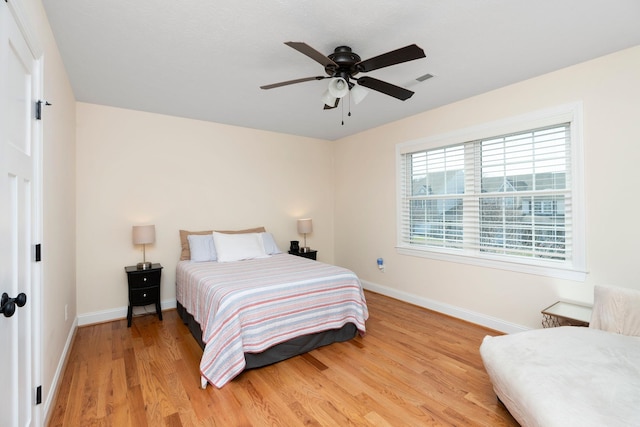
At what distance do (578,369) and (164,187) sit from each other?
4.41 metres

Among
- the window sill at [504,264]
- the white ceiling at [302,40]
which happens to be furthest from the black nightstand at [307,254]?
the white ceiling at [302,40]

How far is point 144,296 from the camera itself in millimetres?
3592

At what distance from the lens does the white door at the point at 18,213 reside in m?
1.25

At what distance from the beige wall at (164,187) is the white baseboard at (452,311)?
70.1 inches

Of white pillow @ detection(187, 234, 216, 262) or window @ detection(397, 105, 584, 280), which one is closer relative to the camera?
window @ detection(397, 105, 584, 280)

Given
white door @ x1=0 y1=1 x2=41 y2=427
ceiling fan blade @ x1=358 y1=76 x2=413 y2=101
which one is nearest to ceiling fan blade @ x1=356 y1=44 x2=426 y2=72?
ceiling fan blade @ x1=358 y1=76 x2=413 y2=101

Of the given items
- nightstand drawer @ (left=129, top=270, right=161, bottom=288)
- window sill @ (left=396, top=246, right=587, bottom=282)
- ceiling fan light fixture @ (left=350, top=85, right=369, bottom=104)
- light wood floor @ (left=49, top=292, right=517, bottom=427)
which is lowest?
light wood floor @ (left=49, top=292, right=517, bottom=427)

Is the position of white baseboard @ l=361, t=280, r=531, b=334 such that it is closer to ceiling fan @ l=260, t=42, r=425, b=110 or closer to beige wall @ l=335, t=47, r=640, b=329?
beige wall @ l=335, t=47, r=640, b=329

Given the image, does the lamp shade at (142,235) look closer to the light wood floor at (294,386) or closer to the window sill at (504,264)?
the light wood floor at (294,386)

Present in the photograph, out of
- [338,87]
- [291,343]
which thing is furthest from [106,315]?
[338,87]

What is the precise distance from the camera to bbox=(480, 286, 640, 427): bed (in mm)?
Result: 1424

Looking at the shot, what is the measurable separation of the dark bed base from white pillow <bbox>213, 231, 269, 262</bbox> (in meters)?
0.86

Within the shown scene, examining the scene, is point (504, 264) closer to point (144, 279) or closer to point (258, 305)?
point (258, 305)

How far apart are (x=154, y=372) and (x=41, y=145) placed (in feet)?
6.11
